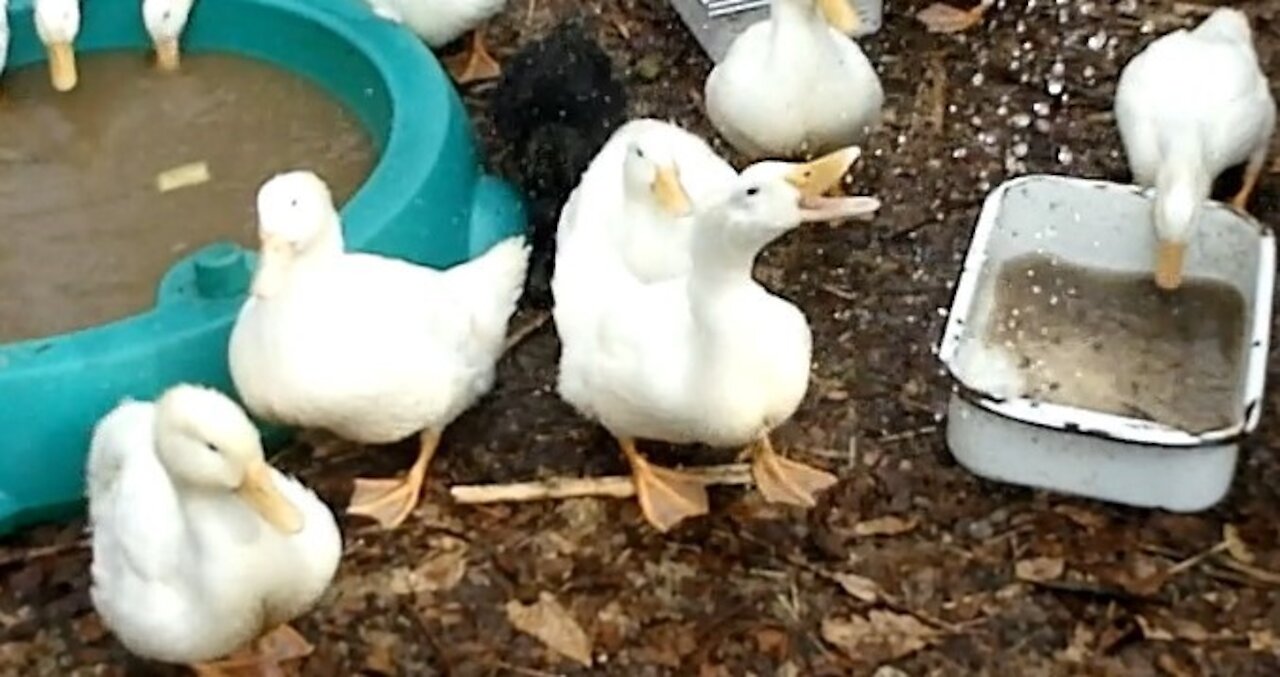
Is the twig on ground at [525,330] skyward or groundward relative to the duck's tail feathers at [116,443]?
groundward

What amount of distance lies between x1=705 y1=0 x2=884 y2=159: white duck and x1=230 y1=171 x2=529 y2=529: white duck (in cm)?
51

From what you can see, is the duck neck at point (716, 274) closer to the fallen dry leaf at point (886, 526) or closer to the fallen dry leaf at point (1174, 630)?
the fallen dry leaf at point (886, 526)

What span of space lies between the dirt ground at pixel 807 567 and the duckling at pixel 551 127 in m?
0.12

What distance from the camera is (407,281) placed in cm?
227

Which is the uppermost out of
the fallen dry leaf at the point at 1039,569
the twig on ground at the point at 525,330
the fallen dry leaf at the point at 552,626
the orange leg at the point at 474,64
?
the orange leg at the point at 474,64

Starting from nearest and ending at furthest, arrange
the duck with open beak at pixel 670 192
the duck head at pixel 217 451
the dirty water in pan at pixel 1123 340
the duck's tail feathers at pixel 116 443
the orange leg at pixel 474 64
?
1. the duck head at pixel 217 451
2. the duck's tail feathers at pixel 116 443
3. the duck with open beak at pixel 670 192
4. the dirty water in pan at pixel 1123 340
5. the orange leg at pixel 474 64

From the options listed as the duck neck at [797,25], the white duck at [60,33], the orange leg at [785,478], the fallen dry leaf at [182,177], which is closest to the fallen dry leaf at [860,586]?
the orange leg at [785,478]

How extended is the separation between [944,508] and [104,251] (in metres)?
1.09

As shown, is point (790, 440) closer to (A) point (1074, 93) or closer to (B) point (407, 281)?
(B) point (407, 281)

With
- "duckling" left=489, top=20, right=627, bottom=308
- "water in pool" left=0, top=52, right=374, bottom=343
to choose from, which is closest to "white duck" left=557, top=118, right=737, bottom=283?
"duckling" left=489, top=20, right=627, bottom=308

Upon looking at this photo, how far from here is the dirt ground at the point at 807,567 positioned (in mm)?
2174

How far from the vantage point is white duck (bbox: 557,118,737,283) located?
2271mm

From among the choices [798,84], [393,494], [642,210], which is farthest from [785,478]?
[798,84]

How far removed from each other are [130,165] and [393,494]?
723 millimetres
